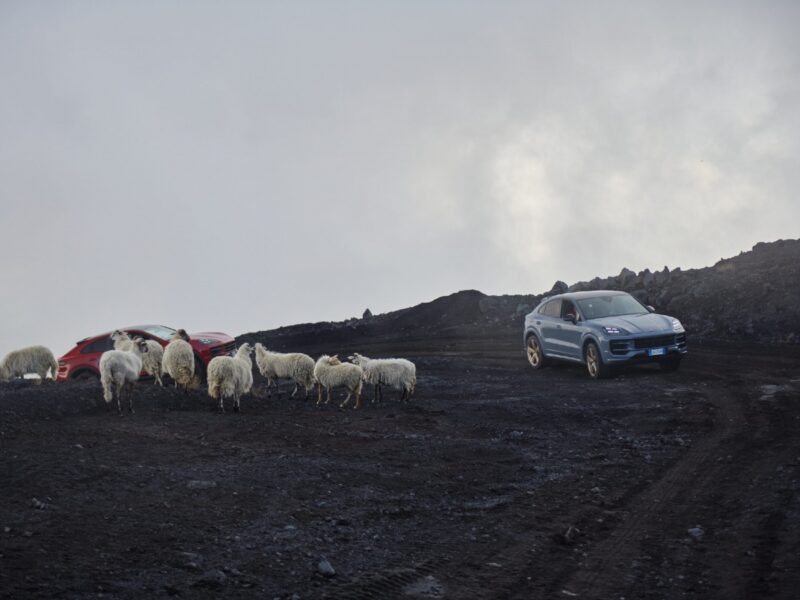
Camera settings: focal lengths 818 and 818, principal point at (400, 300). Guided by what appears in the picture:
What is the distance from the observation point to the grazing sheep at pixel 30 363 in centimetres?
2269

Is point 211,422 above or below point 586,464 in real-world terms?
above

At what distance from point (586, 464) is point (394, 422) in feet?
14.7

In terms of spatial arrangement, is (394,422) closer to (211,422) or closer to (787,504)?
(211,422)

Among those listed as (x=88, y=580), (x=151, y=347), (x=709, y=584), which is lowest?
(x=709, y=584)

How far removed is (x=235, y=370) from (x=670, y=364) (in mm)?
11631

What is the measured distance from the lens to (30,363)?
74.6 feet

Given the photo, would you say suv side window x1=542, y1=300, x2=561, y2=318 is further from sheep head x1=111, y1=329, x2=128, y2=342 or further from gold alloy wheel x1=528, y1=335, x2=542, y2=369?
sheep head x1=111, y1=329, x2=128, y2=342

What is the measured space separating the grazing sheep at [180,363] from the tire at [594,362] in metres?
10.0

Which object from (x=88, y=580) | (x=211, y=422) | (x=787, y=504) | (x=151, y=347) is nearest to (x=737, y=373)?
(x=787, y=504)

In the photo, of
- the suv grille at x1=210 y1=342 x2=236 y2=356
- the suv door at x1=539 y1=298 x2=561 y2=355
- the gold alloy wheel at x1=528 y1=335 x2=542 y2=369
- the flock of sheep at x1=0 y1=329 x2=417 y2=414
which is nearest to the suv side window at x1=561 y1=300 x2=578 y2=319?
the suv door at x1=539 y1=298 x2=561 y2=355

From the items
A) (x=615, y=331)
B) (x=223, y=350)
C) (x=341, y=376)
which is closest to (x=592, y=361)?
(x=615, y=331)

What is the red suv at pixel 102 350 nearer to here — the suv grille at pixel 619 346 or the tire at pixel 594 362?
the tire at pixel 594 362

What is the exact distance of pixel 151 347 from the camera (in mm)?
19672

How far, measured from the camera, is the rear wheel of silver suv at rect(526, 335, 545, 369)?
23797 mm
